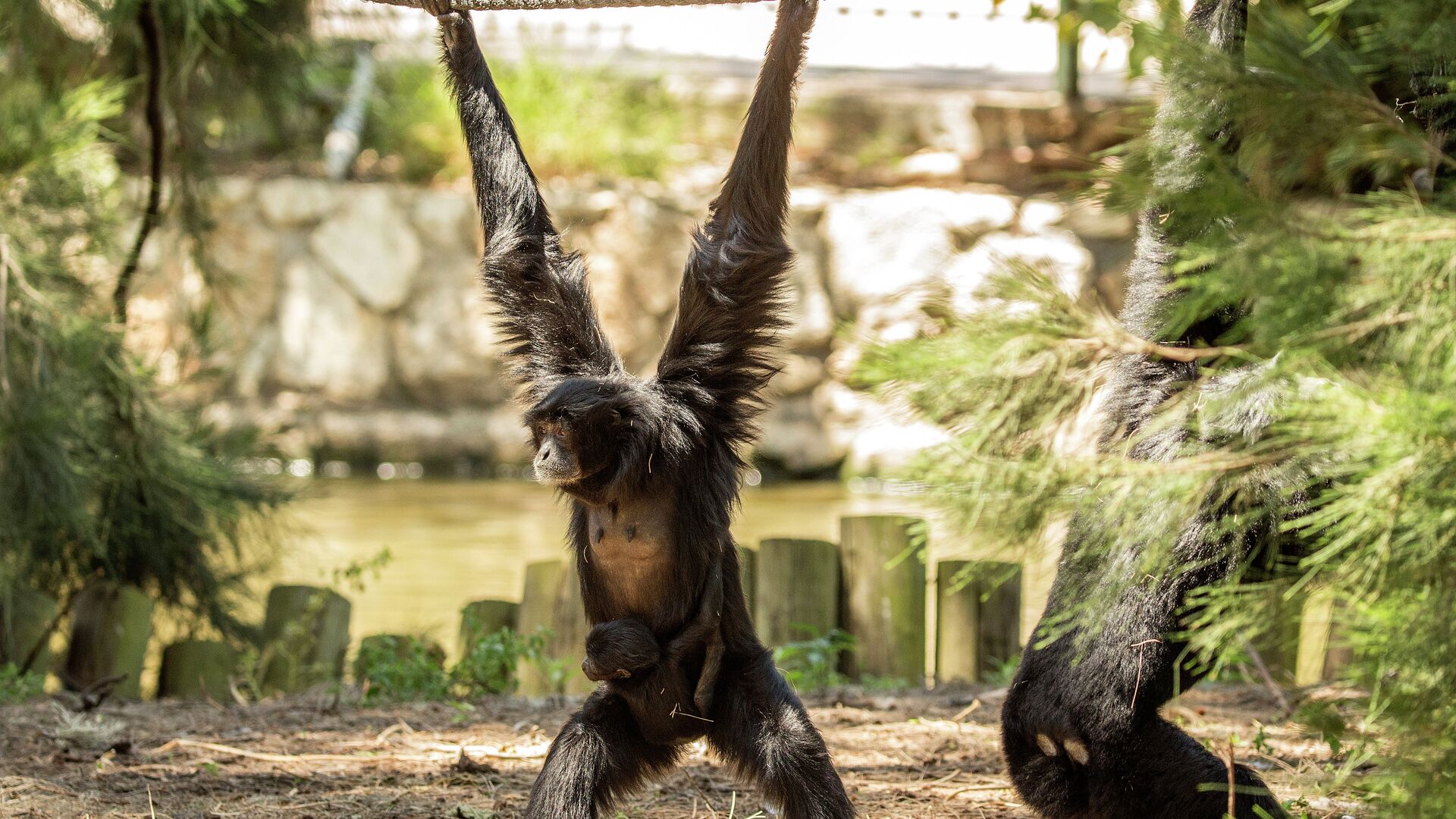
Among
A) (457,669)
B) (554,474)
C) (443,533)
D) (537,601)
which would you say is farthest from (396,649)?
(443,533)

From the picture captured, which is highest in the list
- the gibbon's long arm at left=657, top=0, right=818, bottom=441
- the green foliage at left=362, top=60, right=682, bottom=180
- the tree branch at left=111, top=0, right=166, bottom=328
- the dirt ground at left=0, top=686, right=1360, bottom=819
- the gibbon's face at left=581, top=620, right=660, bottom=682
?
the green foliage at left=362, top=60, right=682, bottom=180

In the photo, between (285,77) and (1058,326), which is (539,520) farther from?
(1058,326)

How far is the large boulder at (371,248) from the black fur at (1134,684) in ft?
43.4

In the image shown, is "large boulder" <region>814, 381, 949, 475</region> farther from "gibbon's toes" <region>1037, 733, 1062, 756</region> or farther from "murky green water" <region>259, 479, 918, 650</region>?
"gibbon's toes" <region>1037, 733, 1062, 756</region>

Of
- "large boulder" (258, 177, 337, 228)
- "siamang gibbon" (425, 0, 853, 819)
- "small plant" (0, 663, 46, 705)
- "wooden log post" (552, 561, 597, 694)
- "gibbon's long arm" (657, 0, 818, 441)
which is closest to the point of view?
"siamang gibbon" (425, 0, 853, 819)

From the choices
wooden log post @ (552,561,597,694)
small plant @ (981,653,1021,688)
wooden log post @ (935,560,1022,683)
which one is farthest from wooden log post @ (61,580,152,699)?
small plant @ (981,653,1021,688)

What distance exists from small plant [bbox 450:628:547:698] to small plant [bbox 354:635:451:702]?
0.34 ft

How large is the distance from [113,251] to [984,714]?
18.0ft

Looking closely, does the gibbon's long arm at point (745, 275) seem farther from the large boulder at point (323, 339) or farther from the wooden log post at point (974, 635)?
the large boulder at point (323, 339)

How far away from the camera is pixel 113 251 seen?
7035 mm

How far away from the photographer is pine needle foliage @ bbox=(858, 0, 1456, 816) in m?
1.92

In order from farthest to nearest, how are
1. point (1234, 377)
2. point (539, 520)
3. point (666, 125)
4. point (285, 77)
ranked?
point (666, 125) → point (539, 520) → point (285, 77) → point (1234, 377)

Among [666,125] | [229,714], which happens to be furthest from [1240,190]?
[666,125]

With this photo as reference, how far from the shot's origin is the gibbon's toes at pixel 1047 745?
11.3 ft
